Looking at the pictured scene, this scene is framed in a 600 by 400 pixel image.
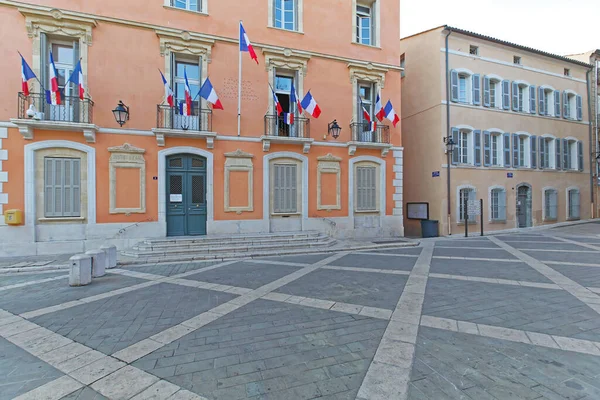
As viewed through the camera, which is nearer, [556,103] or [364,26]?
[364,26]

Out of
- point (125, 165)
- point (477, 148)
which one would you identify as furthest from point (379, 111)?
point (125, 165)

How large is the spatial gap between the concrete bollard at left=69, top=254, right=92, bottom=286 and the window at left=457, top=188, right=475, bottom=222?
606 inches

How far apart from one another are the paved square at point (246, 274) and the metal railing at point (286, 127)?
5977 millimetres

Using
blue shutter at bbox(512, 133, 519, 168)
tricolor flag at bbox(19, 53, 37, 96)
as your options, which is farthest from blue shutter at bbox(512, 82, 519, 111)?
tricolor flag at bbox(19, 53, 37, 96)

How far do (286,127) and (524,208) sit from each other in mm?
15012

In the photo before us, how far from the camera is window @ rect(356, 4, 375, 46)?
43.2 ft

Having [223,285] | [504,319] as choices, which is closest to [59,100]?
[223,285]

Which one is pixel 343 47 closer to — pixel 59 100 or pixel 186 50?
pixel 186 50

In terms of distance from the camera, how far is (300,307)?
4.42m

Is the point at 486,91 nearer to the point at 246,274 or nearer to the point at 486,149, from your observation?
the point at 486,149

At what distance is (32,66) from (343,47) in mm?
11462

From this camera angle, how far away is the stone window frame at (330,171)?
11984 millimetres

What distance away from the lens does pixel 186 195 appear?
10508mm

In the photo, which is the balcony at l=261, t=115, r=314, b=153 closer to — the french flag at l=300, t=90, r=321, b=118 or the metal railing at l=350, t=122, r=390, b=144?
the french flag at l=300, t=90, r=321, b=118
